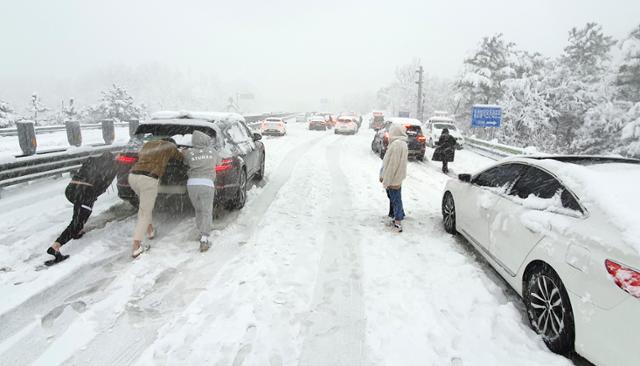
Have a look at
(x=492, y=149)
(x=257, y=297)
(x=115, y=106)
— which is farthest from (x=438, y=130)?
(x=115, y=106)

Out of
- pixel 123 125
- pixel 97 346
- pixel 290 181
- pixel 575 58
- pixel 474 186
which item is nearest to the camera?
pixel 97 346

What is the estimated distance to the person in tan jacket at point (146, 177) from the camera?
480 cm

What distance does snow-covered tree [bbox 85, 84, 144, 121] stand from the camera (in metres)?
43.4

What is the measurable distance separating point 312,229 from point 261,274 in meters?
1.86

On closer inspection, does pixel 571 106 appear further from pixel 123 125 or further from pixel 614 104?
pixel 123 125

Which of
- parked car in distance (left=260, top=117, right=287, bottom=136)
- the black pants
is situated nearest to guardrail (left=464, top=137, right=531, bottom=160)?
parked car in distance (left=260, top=117, right=287, bottom=136)

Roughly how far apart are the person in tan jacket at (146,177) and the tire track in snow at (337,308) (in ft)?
7.94

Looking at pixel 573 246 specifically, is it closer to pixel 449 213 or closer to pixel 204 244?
pixel 449 213

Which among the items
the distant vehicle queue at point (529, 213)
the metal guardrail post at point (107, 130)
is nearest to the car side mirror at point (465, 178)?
the distant vehicle queue at point (529, 213)

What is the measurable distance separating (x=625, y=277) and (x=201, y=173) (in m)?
4.60

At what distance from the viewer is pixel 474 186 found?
5.56 metres

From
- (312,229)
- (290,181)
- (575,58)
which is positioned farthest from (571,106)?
(312,229)

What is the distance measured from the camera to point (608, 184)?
337 cm

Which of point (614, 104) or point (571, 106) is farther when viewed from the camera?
point (571, 106)
